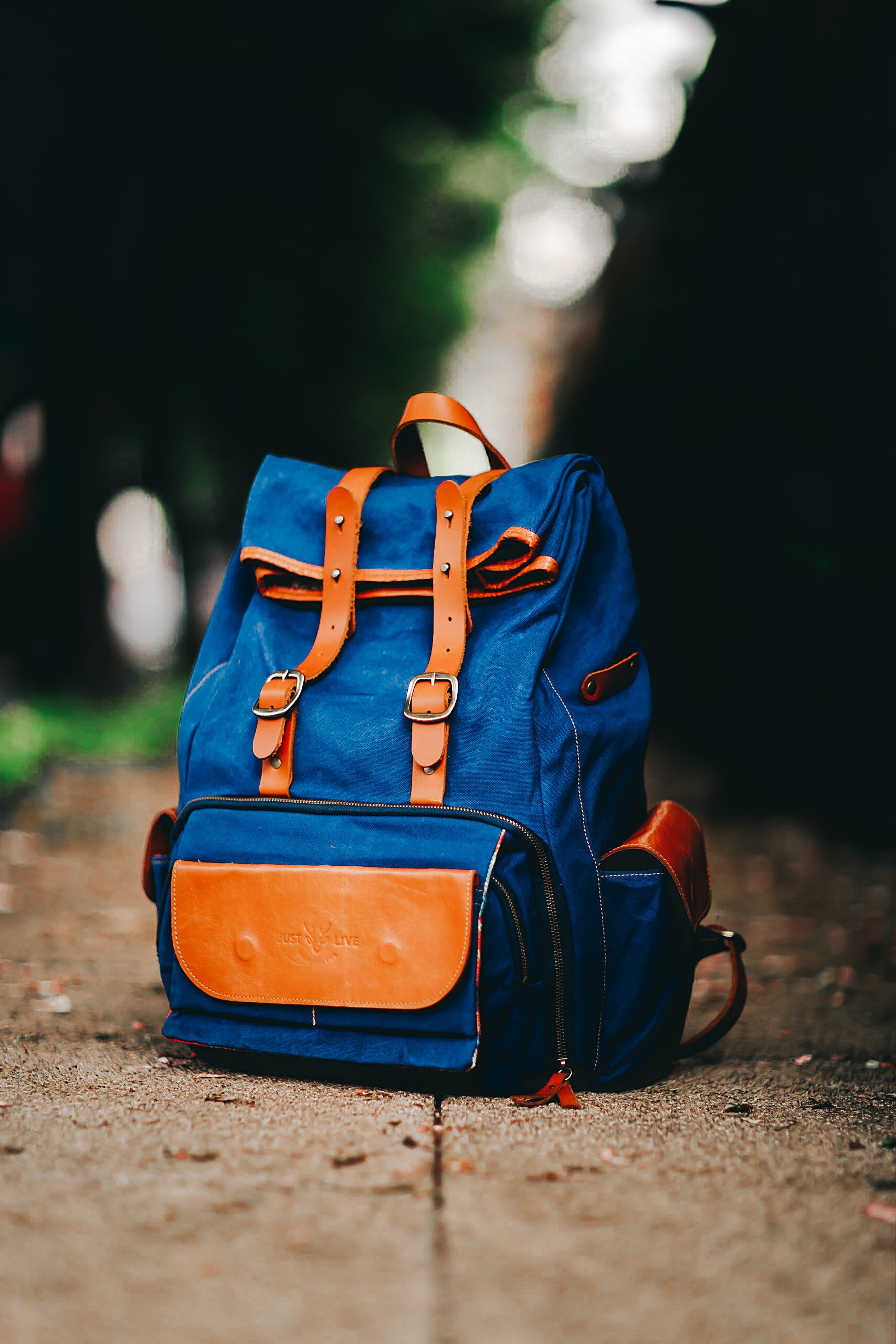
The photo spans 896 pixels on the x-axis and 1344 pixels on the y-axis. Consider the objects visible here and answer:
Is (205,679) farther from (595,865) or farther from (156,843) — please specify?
(595,865)

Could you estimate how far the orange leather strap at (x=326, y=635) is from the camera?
175cm

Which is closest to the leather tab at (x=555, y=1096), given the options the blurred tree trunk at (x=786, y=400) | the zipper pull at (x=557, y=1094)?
the zipper pull at (x=557, y=1094)

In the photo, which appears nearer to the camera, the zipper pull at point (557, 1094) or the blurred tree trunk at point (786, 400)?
the zipper pull at point (557, 1094)

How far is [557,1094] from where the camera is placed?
1.63 metres

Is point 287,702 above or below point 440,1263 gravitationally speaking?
above

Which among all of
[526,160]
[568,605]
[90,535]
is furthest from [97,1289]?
[526,160]

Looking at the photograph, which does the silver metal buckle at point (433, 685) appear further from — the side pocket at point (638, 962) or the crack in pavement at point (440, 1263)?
the crack in pavement at point (440, 1263)

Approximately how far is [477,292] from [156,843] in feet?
37.1

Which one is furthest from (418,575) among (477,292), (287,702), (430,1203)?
(477,292)

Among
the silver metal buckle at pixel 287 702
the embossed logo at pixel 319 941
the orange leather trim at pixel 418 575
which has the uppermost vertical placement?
the orange leather trim at pixel 418 575

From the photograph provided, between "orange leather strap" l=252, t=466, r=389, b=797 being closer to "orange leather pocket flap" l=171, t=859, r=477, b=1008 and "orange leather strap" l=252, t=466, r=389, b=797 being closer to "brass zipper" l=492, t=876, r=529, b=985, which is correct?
"orange leather pocket flap" l=171, t=859, r=477, b=1008

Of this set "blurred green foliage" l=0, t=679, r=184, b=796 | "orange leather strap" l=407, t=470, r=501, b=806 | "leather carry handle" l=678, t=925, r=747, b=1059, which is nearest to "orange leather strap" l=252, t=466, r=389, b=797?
"orange leather strap" l=407, t=470, r=501, b=806

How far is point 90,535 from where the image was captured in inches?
370

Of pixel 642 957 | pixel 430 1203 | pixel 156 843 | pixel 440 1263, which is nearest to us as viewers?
pixel 440 1263
